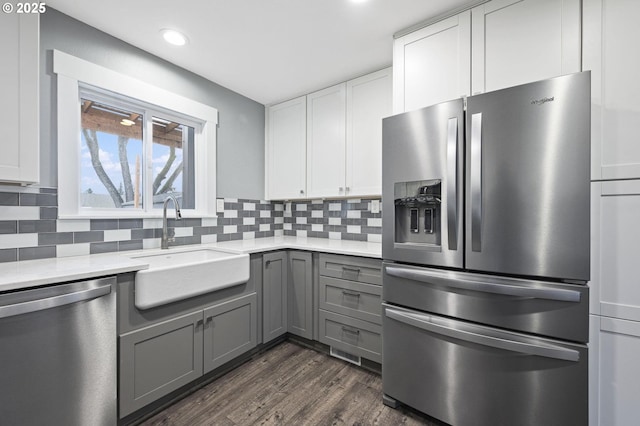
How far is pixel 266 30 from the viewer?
6.03 feet

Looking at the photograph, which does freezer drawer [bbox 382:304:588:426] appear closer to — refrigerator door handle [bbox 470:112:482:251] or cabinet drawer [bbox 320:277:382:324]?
cabinet drawer [bbox 320:277:382:324]

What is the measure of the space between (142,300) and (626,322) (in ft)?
7.76

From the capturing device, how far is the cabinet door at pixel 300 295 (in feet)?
7.56

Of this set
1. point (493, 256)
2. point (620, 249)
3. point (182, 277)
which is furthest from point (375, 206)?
point (182, 277)

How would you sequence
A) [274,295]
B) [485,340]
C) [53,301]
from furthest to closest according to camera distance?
[274,295] < [485,340] < [53,301]

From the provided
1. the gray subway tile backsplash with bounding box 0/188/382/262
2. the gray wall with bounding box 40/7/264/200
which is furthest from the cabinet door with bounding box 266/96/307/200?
the gray subway tile backsplash with bounding box 0/188/382/262

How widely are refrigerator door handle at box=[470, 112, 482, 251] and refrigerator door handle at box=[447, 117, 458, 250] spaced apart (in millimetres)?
75

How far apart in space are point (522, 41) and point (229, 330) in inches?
101

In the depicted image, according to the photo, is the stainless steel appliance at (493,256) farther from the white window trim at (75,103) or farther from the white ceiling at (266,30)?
the white window trim at (75,103)

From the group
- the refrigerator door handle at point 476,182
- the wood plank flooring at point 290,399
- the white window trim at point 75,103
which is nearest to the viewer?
the refrigerator door handle at point 476,182

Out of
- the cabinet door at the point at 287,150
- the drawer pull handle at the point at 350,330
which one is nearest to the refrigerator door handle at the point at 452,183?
the drawer pull handle at the point at 350,330

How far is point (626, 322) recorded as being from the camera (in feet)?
3.84

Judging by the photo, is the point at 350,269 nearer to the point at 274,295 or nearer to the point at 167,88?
the point at 274,295

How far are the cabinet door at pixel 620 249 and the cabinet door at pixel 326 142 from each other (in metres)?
1.73
